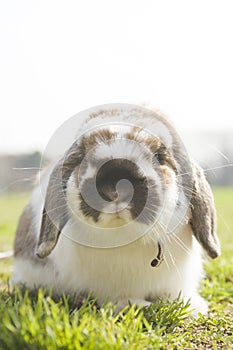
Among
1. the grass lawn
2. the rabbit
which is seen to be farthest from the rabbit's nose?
the grass lawn

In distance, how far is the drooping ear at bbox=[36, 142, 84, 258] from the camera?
3.23 m

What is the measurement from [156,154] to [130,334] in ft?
3.49

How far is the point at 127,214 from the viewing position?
291cm

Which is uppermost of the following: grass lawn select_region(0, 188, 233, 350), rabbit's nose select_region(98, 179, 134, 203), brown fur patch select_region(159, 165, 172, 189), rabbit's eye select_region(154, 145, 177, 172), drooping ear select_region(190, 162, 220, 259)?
rabbit's eye select_region(154, 145, 177, 172)

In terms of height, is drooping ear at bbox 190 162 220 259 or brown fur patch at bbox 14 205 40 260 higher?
drooping ear at bbox 190 162 220 259

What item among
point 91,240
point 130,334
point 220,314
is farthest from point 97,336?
point 220,314

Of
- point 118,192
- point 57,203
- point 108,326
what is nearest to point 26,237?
point 57,203

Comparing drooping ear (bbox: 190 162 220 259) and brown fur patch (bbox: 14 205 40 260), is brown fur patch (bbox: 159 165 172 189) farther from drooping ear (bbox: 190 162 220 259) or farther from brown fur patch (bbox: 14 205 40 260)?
brown fur patch (bbox: 14 205 40 260)

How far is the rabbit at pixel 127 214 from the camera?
9.68 ft

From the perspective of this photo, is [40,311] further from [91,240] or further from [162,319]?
[162,319]

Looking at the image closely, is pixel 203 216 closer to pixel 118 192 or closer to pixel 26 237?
pixel 118 192

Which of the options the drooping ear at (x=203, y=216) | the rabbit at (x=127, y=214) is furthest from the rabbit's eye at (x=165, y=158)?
the drooping ear at (x=203, y=216)

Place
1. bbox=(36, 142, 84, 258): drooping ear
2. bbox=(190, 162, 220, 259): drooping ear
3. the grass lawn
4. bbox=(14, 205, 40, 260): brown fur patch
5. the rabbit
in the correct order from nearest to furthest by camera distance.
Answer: the grass lawn, the rabbit, bbox=(36, 142, 84, 258): drooping ear, bbox=(190, 162, 220, 259): drooping ear, bbox=(14, 205, 40, 260): brown fur patch

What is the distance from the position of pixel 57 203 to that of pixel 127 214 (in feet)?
1.74
